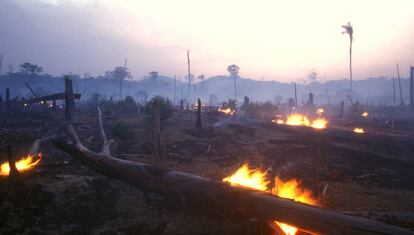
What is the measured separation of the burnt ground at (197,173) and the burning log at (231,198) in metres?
0.39

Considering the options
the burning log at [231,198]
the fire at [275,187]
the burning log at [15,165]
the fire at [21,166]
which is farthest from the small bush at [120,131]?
the fire at [275,187]

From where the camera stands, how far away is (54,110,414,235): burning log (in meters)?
4.45

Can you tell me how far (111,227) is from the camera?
625cm

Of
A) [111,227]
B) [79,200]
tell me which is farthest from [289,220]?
[79,200]

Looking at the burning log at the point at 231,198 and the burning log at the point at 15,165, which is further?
the burning log at the point at 15,165

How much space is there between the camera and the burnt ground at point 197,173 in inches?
252

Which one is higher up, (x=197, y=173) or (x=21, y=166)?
(x=21, y=166)

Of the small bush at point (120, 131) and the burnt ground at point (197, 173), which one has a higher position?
the small bush at point (120, 131)

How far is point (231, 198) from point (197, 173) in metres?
4.92

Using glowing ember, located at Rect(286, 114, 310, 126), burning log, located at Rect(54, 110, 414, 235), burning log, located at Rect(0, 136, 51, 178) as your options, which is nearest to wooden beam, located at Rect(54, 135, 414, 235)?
burning log, located at Rect(54, 110, 414, 235)

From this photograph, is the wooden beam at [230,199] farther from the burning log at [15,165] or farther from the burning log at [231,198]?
the burning log at [15,165]

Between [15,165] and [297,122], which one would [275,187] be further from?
[297,122]


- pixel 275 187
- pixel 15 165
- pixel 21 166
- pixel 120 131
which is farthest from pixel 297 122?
pixel 15 165

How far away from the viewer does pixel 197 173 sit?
35.1 ft
